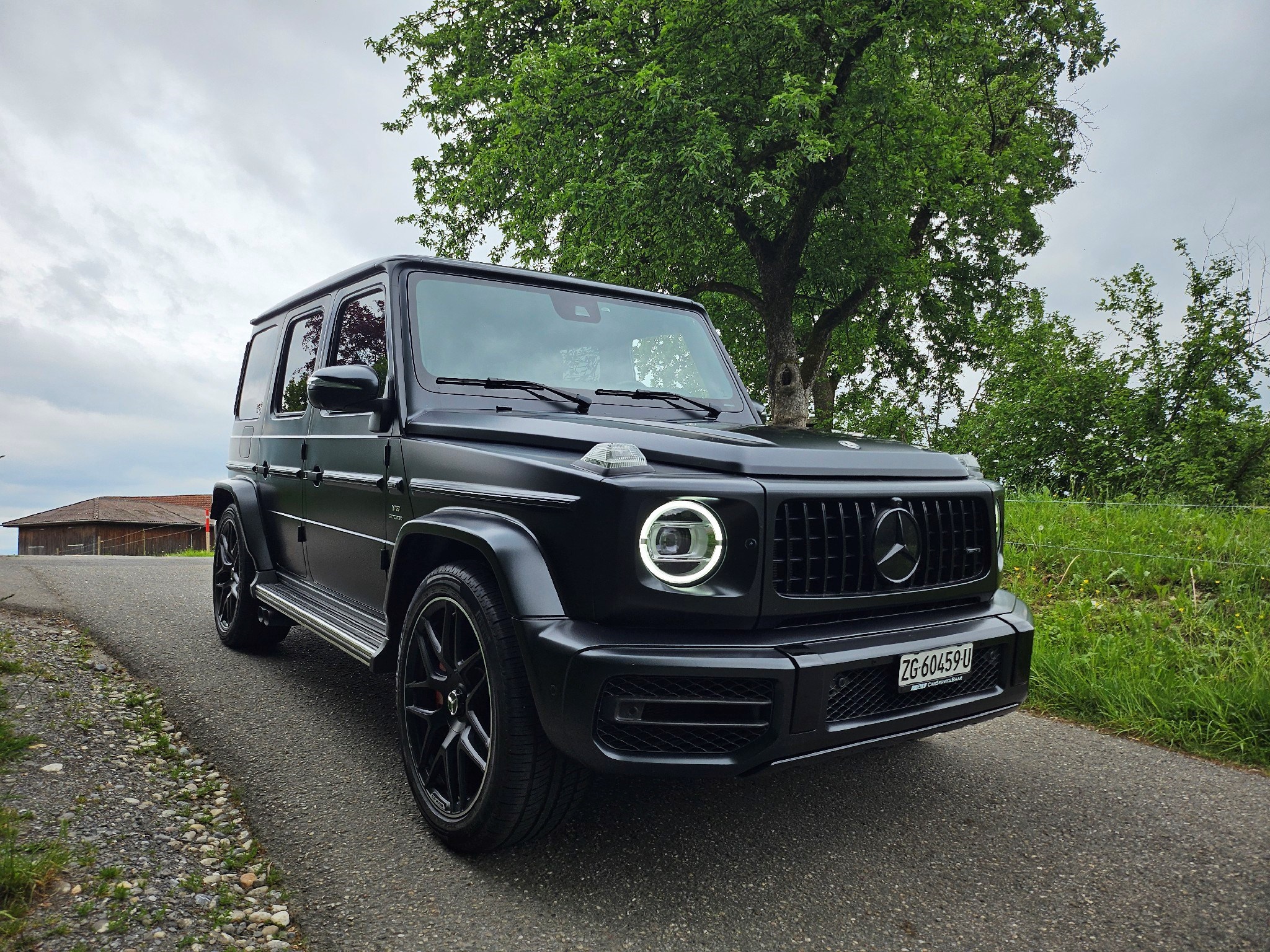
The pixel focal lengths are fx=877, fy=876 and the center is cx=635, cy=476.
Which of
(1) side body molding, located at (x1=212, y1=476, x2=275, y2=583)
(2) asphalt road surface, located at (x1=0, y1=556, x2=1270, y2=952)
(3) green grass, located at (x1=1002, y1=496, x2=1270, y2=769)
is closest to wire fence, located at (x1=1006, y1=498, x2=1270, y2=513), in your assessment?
(3) green grass, located at (x1=1002, y1=496, x2=1270, y2=769)

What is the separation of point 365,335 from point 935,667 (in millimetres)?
2654

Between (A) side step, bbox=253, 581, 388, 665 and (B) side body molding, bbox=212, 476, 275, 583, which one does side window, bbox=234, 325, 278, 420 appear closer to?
(B) side body molding, bbox=212, 476, 275, 583

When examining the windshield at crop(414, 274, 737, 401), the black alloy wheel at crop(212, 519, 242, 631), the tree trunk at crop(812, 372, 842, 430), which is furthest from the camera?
the tree trunk at crop(812, 372, 842, 430)

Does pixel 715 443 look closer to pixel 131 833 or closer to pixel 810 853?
pixel 810 853

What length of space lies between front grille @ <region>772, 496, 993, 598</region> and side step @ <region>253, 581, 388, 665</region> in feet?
5.12

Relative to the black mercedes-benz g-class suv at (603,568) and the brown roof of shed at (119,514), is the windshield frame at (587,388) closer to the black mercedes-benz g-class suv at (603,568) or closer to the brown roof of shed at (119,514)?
the black mercedes-benz g-class suv at (603,568)

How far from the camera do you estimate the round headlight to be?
232 centimetres

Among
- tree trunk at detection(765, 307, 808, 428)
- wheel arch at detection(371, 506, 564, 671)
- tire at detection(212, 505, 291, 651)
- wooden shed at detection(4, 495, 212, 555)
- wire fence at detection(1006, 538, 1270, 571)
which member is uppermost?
tree trunk at detection(765, 307, 808, 428)

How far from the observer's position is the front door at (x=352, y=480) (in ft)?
11.5

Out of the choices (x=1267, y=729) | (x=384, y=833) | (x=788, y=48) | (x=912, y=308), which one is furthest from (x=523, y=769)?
(x=912, y=308)

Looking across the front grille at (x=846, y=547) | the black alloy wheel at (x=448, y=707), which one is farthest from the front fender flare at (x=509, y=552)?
the front grille at (x=846, y=547)

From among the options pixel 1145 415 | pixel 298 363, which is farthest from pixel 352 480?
pixel 1145 415

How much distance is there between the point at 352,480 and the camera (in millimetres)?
3693

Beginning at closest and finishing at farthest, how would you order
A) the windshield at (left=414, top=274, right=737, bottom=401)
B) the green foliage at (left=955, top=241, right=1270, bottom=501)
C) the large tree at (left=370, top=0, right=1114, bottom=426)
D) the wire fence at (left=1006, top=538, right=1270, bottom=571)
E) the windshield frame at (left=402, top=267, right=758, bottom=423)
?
the windshield frame at (left=402, top=267, right=758, bottom=423)
the windshield at (left=414, top=274, right=737, bottom=401)
the wire fence at (left=1006, top=538, right=1270, bottom=571)
the green foliage at (left=955, top=241, right=1270, bottom=501)
the large tree at (left=370, top=0, right=1114, bottom=426)
